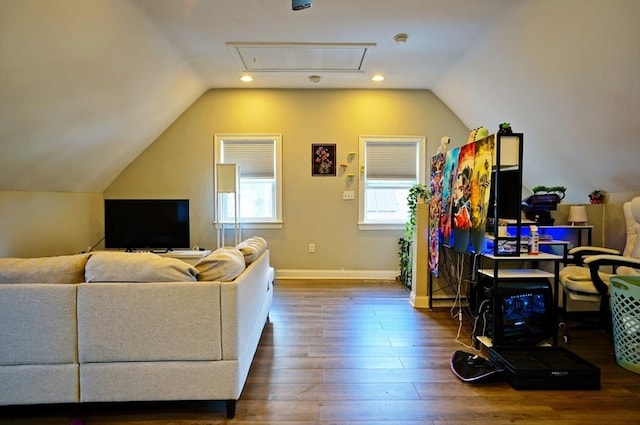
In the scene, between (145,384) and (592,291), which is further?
(592,291)

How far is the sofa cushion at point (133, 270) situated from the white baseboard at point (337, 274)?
3080mm

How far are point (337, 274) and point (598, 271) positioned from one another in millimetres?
2947

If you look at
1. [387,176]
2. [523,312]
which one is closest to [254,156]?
[387,176]

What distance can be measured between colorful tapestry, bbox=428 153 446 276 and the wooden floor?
0.69 meters

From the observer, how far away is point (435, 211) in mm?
3377

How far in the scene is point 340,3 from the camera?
2.62 meters

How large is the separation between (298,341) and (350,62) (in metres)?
2.96

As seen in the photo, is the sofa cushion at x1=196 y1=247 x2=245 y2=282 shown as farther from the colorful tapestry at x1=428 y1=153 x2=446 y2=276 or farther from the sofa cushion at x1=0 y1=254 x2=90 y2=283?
the colorful tapestry at x1=428 y1=153 x2=446 y2=276

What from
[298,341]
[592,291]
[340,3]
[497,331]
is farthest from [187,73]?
[592,291]

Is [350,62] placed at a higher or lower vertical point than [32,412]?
higher

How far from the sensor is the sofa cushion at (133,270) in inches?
68.0

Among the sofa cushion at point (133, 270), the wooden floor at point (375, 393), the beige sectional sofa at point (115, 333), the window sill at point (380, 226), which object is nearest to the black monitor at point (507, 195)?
the wooden floor at point (375, 393)

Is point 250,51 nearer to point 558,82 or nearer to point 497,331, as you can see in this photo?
point 558,82

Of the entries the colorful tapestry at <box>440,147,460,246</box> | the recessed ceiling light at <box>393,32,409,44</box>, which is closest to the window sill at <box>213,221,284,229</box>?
the colorful tapestry at <box>440,147,460,246</box>
